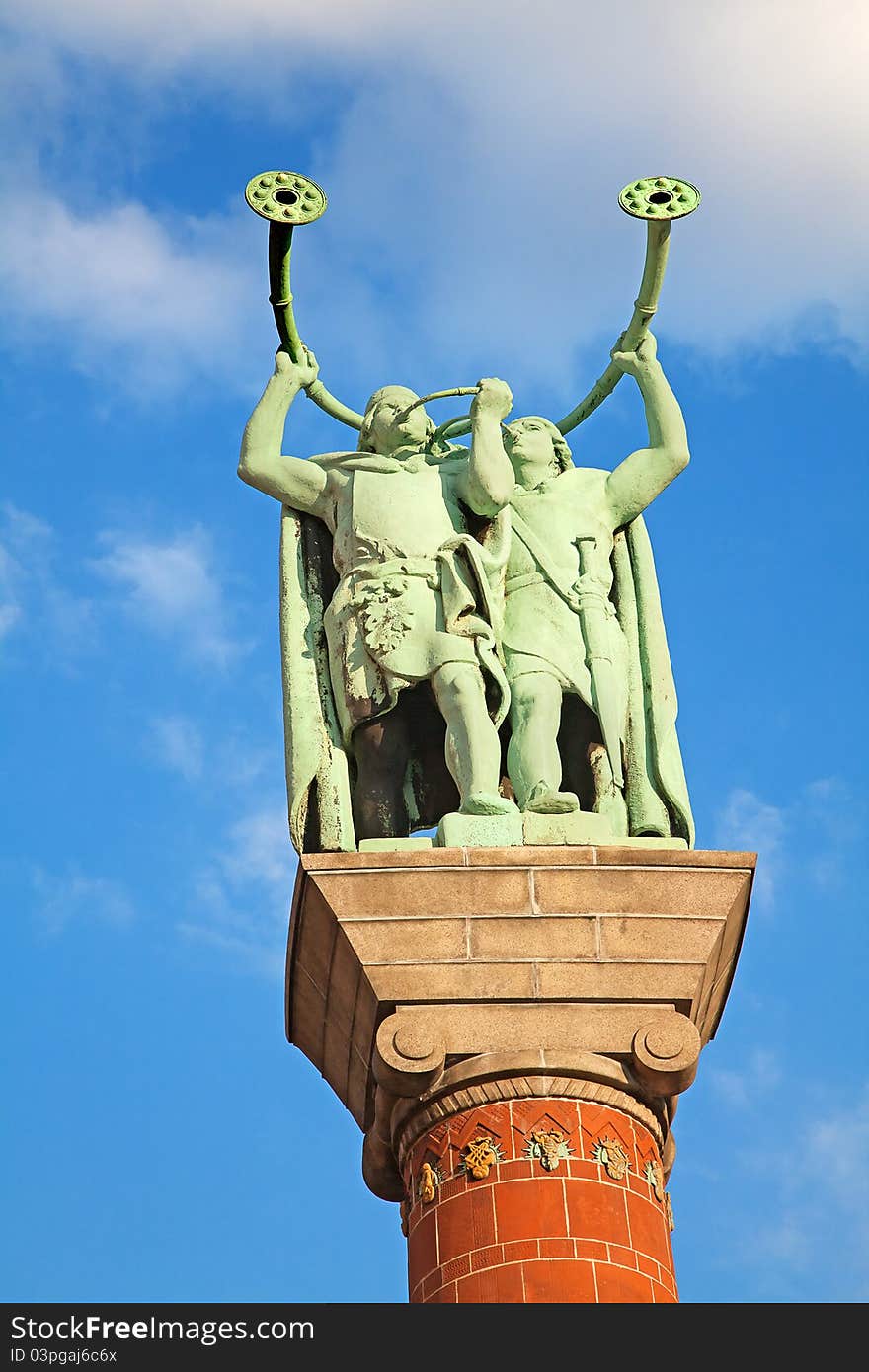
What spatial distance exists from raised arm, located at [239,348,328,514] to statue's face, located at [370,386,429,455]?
438 mm

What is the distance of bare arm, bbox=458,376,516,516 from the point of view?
43.6ft

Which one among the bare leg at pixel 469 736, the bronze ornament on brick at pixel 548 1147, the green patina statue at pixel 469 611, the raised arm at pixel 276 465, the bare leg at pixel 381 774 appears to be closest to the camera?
the bronze ornament on brick at pixel 548 1147

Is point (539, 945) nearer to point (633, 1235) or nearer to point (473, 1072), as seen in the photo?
point (473, 1072)

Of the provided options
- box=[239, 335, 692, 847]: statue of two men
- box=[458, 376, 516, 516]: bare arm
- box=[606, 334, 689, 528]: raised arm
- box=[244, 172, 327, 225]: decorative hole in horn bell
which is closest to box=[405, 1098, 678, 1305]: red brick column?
box=[239, 335, 692, 847]: statue of two men

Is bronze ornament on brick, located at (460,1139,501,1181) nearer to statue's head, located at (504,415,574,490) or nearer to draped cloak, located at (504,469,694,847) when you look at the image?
draped cloak, located at (504,469,694,847)

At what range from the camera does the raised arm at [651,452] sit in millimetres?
13930

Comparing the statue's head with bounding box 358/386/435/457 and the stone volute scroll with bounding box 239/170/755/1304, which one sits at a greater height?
the statue's head with bounding box 358/386/435/457

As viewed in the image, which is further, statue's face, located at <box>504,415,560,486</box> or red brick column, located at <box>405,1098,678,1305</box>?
statue's face, located at <box>504,415,560,486</box>

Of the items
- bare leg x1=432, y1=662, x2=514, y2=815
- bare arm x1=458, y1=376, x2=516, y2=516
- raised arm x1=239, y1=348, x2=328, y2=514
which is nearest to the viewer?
bare leg x1=432, y1=662, x2=514, y2=815

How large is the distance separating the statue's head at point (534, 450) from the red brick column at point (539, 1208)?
4.57m

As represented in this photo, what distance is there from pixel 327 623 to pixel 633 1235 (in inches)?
167

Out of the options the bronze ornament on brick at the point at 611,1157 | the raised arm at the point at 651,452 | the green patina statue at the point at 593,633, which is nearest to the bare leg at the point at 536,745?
the green patina statue at the point at 593,633

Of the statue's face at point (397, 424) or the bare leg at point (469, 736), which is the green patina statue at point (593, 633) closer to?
the bare leg at point (469, 736)
